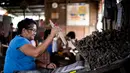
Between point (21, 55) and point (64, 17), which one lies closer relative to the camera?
point (21, 55)

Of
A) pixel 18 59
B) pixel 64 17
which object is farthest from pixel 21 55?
pixel 64 17

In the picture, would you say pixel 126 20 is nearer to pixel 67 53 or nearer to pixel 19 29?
pixel 19 29

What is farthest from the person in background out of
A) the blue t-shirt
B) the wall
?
the wall

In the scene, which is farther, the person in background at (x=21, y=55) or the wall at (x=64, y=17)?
the wall at (x=64, y=17)

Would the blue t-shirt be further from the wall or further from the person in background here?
the wall

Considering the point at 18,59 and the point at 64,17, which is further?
the point at 64,17

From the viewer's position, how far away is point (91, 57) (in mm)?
2006

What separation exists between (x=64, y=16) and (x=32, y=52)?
6.12m

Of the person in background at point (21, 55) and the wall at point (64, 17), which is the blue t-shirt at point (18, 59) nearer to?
the person in background at point (21, 55)

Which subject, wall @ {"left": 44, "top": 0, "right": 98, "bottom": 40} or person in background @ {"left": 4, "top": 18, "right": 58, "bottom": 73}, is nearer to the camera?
person in background @ {"left": 4, "top": 18, "right": 58, "bottom": 73}

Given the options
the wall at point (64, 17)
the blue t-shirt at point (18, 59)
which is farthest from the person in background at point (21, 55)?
the wall at point (64, 17)

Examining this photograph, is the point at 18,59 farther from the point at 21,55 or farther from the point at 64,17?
the point at 64,17

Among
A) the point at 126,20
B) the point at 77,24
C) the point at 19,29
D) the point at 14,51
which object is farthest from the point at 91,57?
the point at 77,24

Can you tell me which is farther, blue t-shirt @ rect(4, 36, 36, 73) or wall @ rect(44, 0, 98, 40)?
wall @ rect(44, 0, 98, 40)
